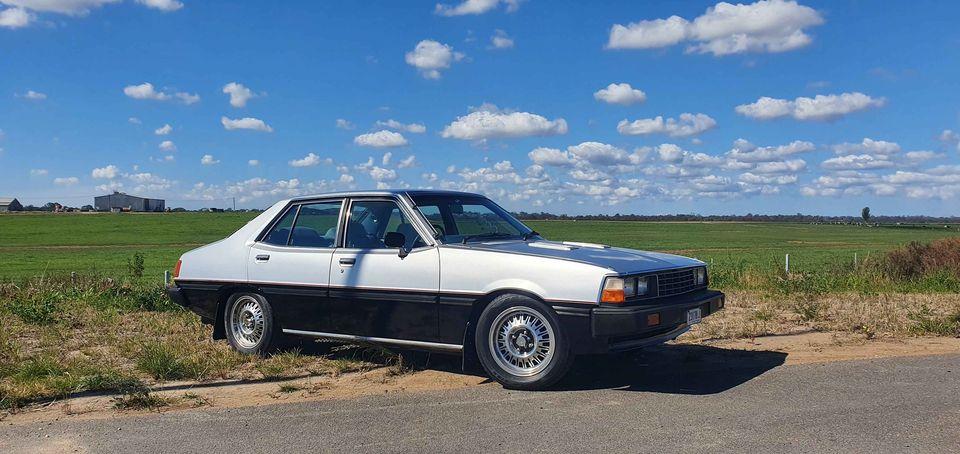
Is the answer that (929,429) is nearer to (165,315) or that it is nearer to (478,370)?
(478,370)

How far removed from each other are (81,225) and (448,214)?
286ft

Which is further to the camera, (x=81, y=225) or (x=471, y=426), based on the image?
(x=81, y=225)

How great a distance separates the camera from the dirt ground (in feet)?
19.1

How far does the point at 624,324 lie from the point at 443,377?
1.78 m

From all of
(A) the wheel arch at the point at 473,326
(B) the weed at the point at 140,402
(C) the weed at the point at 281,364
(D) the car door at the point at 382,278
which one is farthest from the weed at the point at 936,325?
(B) the weed at the point at 140,402

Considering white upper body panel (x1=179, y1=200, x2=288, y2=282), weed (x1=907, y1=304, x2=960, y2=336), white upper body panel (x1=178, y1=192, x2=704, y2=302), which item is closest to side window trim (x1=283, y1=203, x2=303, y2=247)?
white upper body panel (x1=179, y1=200, x2=288, y2=282)

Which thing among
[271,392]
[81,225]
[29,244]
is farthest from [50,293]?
[81,225]

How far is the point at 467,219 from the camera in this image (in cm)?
732

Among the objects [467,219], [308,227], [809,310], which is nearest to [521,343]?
[467,219]

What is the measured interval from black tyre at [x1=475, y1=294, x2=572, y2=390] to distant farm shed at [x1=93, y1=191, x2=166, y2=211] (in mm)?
118920

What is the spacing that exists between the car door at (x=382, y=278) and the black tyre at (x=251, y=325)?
825 millimetres

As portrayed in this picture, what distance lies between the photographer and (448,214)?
7.25 metres

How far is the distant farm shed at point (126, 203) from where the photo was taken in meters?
117

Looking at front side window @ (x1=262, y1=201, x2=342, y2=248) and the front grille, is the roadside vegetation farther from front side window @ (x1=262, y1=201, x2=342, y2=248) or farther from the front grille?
the front grille
